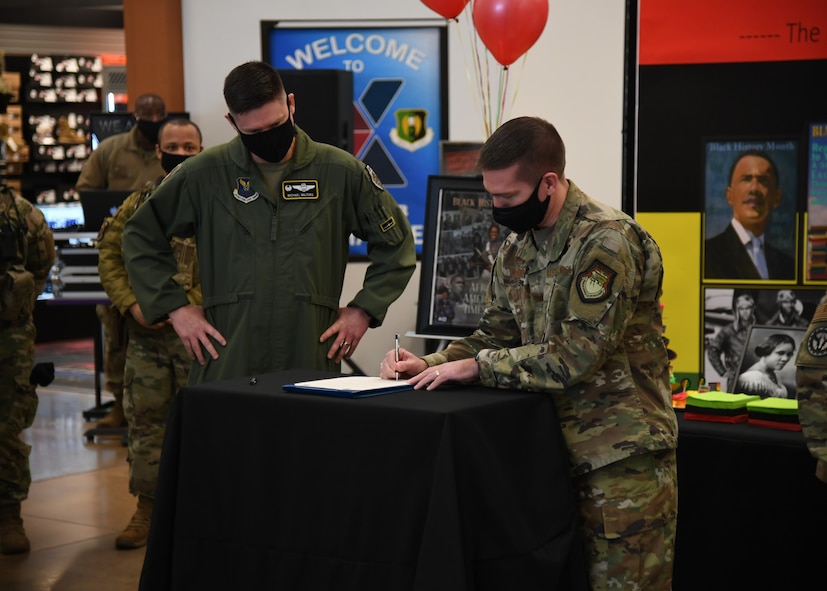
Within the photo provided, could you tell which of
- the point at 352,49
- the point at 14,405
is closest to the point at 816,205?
the point at 14,405

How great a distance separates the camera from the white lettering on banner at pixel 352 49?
7.35 metres

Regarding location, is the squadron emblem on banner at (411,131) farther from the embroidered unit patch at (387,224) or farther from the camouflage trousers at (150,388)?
the embroidered unit patch at (387,224)

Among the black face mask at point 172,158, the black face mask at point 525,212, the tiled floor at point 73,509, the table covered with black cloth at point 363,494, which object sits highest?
the black face mask at point 172,158

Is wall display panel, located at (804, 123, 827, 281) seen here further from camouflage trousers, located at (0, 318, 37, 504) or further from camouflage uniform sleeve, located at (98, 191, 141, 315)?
camouflage trousers, located at (0, 318, 37, 504)

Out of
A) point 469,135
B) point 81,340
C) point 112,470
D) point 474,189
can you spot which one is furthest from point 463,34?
point 81,340

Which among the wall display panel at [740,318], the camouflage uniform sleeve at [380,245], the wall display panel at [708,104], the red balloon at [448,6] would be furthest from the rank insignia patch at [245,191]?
the red balloon at [448,6]

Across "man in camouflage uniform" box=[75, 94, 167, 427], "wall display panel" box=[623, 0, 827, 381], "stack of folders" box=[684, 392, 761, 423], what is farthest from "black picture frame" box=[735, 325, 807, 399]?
"man in camouflage uniform" box=[75, 94, 167, 427]

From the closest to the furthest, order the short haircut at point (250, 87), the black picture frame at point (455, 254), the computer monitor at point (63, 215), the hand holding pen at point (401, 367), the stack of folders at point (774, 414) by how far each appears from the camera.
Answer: the hand holding pen at point (401, 367) < the short haircut at point (250, 87) < the stack of folders at point (774, 414) < the black picture frame at point (455, 254) < the computer monitor at point (63, 215)

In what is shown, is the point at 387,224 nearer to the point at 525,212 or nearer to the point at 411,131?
the point at 525,212

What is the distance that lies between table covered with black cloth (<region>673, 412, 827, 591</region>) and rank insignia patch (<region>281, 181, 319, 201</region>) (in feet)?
4.41

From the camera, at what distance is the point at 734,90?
475 centimetres

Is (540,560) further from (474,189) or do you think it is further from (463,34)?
(463,34)

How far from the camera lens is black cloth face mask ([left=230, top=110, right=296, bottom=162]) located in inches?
125

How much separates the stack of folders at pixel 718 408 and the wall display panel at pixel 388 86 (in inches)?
156
